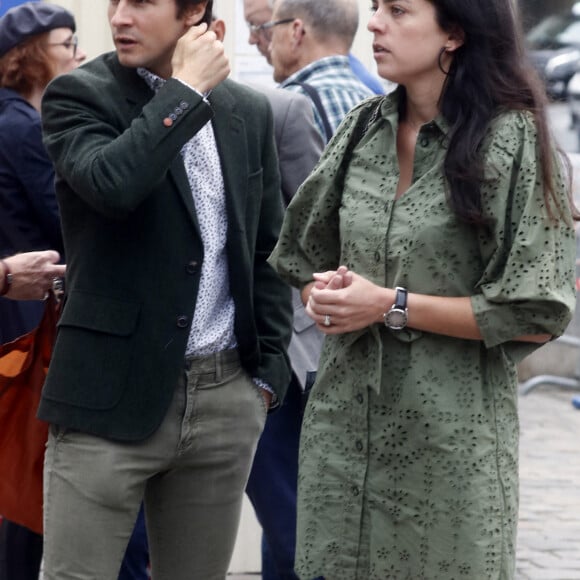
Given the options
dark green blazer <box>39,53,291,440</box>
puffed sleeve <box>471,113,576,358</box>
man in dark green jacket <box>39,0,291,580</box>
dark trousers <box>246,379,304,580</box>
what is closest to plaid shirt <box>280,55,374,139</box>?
dark trousers <box>246,379,304,580</box>

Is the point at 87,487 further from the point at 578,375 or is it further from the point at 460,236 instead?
the point at 578,375

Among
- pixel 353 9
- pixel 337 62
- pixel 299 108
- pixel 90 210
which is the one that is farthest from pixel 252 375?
pixel 353 9

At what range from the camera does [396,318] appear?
289 centimetres

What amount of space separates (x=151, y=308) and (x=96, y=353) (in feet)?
0.53

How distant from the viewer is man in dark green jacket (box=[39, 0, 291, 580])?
3.06 meters

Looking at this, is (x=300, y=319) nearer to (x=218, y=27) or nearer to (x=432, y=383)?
(x=218, y=27)

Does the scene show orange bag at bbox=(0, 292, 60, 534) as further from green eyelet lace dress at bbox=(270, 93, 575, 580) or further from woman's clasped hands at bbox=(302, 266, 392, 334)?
woman's clasped hands at bbox=(302, 266, 392, 334)

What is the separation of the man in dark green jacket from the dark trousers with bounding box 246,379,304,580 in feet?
2.91

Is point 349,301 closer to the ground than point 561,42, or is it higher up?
closer to the ground

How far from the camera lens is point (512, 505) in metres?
2.96

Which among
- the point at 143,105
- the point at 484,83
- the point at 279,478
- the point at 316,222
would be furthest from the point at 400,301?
the point at 279,478

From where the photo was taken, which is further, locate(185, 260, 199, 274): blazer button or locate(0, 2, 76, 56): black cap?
locate(0, 2, 76, 56): black cap

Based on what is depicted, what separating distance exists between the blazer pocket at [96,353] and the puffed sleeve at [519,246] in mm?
799

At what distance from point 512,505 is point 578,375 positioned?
7464mm
